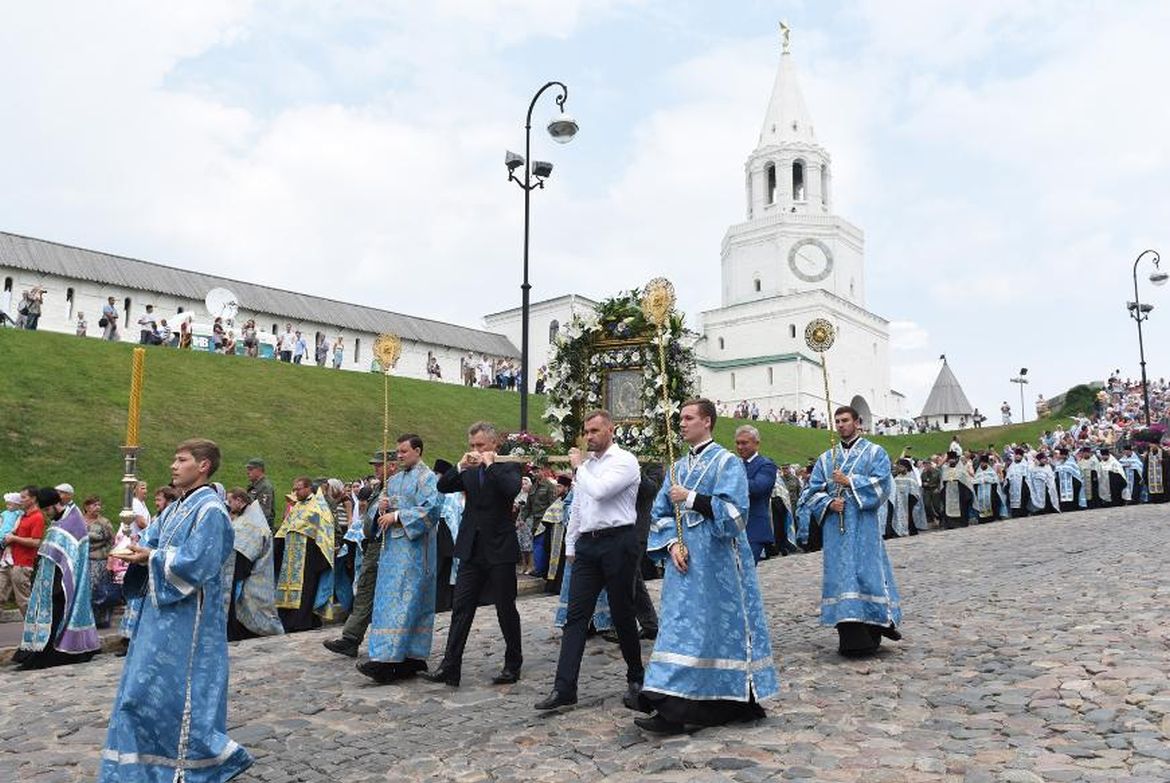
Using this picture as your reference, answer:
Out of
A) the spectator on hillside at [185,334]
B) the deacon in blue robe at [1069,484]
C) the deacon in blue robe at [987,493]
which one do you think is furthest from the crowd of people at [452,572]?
the spectator on hillside at [185,334]

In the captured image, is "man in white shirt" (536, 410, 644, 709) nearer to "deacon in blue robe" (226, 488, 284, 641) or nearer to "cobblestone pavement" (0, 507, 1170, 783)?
"cobblestone pavement" (0, 507, 1170, 783)

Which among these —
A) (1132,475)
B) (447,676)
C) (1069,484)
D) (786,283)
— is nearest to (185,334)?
(1069,484)

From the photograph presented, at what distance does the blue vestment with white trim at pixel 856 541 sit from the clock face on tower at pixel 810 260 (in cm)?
7268

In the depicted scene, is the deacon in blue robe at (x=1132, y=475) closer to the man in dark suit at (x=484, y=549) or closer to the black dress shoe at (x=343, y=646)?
the man in dark suit at (x=484, y=549)

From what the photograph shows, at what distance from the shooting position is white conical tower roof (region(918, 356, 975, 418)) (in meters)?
84.0

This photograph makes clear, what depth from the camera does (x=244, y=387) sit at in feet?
94.1

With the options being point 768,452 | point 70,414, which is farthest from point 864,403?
point 70,414

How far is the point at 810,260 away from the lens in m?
79.6

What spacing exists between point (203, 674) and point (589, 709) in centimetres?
273

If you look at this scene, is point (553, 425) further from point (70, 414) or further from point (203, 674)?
point (70, 414)

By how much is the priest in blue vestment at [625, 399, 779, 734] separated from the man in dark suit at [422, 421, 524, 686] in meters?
1.56

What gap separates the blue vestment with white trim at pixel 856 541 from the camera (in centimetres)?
815

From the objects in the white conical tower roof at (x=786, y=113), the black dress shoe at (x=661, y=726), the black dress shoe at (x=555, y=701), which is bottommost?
the black dress shoe at (x=661, y=726)

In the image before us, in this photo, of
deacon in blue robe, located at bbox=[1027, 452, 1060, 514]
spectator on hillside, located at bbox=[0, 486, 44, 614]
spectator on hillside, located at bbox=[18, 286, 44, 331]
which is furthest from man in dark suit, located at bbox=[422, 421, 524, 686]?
spectator on hillside, located at bbox=[18, 286, 44, 331]
